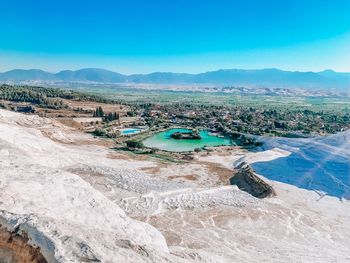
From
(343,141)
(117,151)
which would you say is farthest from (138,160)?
(343,141)

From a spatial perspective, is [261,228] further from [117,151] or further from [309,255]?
[117,151]

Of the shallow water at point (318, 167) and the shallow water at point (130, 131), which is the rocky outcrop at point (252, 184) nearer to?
the shallow water at point (318, 167)

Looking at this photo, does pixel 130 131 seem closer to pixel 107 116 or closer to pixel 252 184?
pixel 107 116

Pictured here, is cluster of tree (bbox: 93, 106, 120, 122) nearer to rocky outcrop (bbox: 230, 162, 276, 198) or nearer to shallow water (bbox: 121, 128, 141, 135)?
shallow water (bbox: 121, 128, 141, 135)

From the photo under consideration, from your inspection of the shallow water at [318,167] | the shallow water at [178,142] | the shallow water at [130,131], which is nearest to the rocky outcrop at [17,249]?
the shallow water at [318,167]

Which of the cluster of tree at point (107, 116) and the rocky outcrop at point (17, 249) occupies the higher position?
the rocky outcrop at point (17, 249)

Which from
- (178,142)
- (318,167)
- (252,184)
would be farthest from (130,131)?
(252,184)
